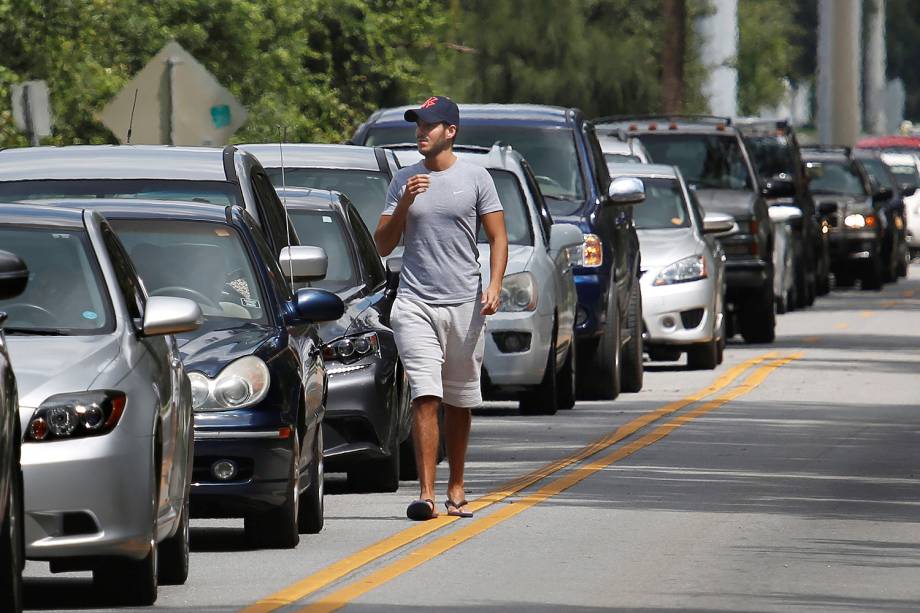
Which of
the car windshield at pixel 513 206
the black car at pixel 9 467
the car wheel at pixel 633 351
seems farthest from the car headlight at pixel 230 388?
the car wheel at pixel 633 351

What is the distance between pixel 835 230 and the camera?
41.9 metres

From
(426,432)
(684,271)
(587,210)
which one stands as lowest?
(684,271)

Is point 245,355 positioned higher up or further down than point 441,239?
further down

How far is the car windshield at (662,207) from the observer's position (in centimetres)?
2403

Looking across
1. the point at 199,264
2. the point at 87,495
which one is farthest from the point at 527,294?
the point at 87,495

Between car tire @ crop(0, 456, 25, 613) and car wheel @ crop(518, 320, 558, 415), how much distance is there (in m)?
10.4

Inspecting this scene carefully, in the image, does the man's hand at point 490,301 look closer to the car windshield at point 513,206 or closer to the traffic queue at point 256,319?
the traffic queue at point 256,319

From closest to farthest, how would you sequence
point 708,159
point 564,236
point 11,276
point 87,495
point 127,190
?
point 11,276 → point 87,495 → point 127,190 → point 564,236 → point 708,159

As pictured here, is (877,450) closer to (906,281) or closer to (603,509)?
(603,509)

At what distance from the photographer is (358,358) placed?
13289mm

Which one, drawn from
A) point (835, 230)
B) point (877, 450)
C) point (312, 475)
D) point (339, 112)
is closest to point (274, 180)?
point (877, 450)

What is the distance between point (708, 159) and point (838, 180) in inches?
547

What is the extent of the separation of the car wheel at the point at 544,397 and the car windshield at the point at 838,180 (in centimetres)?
2305

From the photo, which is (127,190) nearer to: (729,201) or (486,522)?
(486,522)
